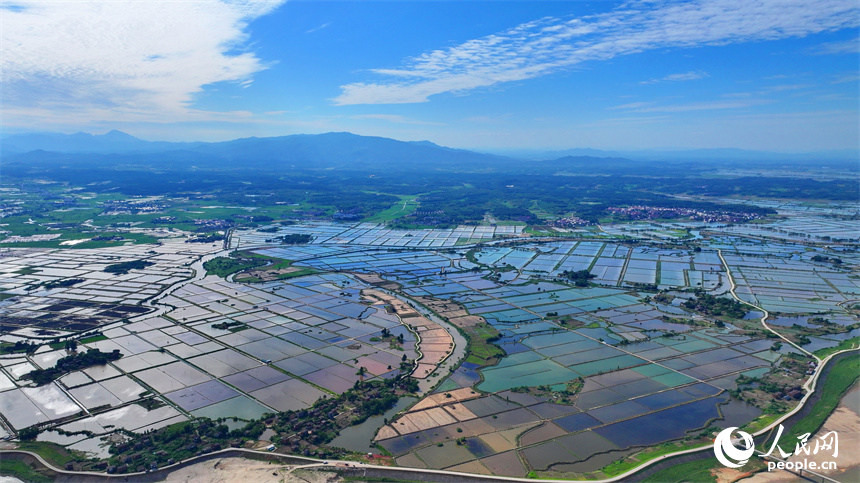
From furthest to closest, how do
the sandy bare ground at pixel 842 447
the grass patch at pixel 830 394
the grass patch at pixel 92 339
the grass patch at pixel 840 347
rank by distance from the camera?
the grass patch at pixel 92 339, the grass patch at pixel 840 347, the grass patch at pixel 830 394, the sandy bare ground at pixel 842 447

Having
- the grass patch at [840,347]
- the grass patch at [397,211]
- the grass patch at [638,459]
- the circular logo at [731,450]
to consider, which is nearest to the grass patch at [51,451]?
the grass patch at [638,459]

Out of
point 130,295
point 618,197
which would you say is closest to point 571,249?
point 130,295

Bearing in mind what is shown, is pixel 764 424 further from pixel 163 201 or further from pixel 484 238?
pixel 163 201

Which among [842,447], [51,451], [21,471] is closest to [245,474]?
[51,451]

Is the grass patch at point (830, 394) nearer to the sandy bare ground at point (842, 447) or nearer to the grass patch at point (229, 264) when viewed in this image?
the sandy bare ground at point (842, 447)

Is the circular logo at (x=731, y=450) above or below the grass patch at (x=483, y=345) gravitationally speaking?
below

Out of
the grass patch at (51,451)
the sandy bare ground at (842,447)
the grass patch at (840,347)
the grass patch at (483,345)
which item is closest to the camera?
the sandy bare ground at (842,447)

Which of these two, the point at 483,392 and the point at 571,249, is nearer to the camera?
the point at 483,392
